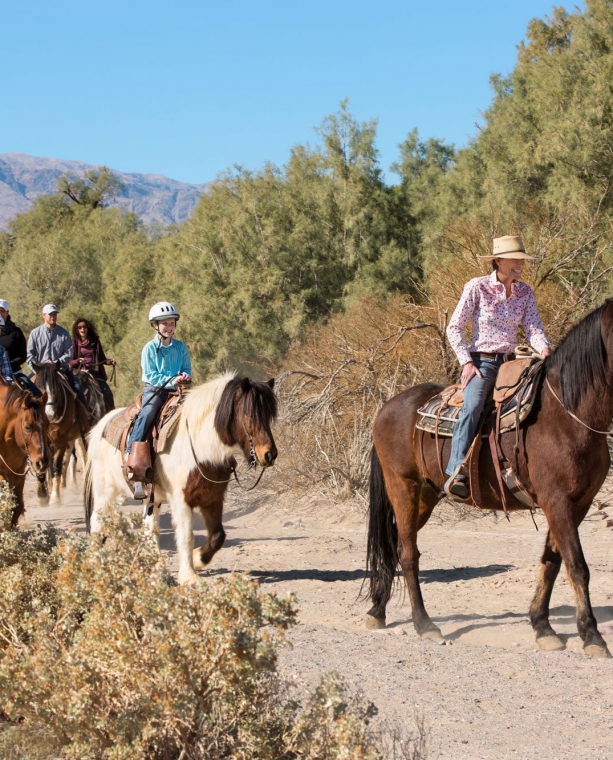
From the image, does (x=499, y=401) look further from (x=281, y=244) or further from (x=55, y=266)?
(x=55, y=266)

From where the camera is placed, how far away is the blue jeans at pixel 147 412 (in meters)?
8.85

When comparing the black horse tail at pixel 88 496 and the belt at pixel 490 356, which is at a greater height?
the belt at pixel 490 356

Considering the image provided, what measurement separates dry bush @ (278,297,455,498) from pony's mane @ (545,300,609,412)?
7525mm

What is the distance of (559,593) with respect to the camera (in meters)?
8.59

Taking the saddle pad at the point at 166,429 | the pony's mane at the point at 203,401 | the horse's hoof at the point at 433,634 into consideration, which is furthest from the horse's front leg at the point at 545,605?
the saddle pad at the point at 166,429

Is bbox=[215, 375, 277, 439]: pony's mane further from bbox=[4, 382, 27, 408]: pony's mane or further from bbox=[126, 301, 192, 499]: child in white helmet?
bbox=[4, 382, 27, 408]: pony's mane

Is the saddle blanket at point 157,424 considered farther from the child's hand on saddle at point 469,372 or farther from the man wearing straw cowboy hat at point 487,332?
the child's hand on saddle at point 469,372

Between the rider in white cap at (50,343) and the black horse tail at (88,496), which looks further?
the rider in white cap at (50,343)

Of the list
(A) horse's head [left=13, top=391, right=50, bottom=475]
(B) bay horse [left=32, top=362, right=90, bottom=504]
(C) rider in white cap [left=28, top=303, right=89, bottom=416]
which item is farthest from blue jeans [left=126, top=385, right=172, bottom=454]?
(C) rider in white cap [left=28, top=303, right=89, bottom=416]

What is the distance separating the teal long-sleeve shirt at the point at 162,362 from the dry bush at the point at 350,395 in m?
5.52

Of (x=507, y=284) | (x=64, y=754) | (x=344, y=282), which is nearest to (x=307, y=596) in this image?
(x=507, y=284)

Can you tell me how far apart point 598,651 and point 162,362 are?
487 centimetres

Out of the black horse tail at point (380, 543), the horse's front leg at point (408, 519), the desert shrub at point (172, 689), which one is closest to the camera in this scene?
the desert shrub at point (172, 689)

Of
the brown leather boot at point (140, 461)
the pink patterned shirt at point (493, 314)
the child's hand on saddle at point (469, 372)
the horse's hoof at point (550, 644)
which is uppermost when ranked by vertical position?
the pink patterned shirt at point (493, 314)
